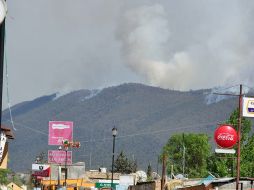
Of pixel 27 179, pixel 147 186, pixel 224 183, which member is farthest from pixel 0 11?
pixel 27 179

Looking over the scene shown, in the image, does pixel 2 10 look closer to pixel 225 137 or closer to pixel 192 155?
pixel 225 137

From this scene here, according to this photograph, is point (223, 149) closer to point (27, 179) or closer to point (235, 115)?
point (235, 115)

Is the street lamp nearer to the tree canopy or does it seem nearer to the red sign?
the red sign

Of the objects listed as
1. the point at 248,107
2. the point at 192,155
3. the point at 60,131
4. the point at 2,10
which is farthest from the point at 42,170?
the point at 2,10

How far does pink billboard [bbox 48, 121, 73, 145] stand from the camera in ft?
389

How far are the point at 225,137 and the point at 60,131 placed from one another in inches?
3046

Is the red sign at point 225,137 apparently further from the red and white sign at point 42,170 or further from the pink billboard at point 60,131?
the pink billboard at point 60,131

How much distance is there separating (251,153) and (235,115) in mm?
6562

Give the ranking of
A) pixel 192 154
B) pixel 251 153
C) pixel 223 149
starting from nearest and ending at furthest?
pixel 223 149
pixel 251 153
pixel 192 154

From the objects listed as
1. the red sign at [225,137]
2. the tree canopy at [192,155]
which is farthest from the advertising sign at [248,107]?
the tree canopy at [192,155]

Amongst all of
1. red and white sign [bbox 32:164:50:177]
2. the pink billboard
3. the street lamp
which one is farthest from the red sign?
the pink billboard

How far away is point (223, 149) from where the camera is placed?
4472 cm

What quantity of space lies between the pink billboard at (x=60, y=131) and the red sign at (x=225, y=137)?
7392cm

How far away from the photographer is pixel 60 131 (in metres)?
121
